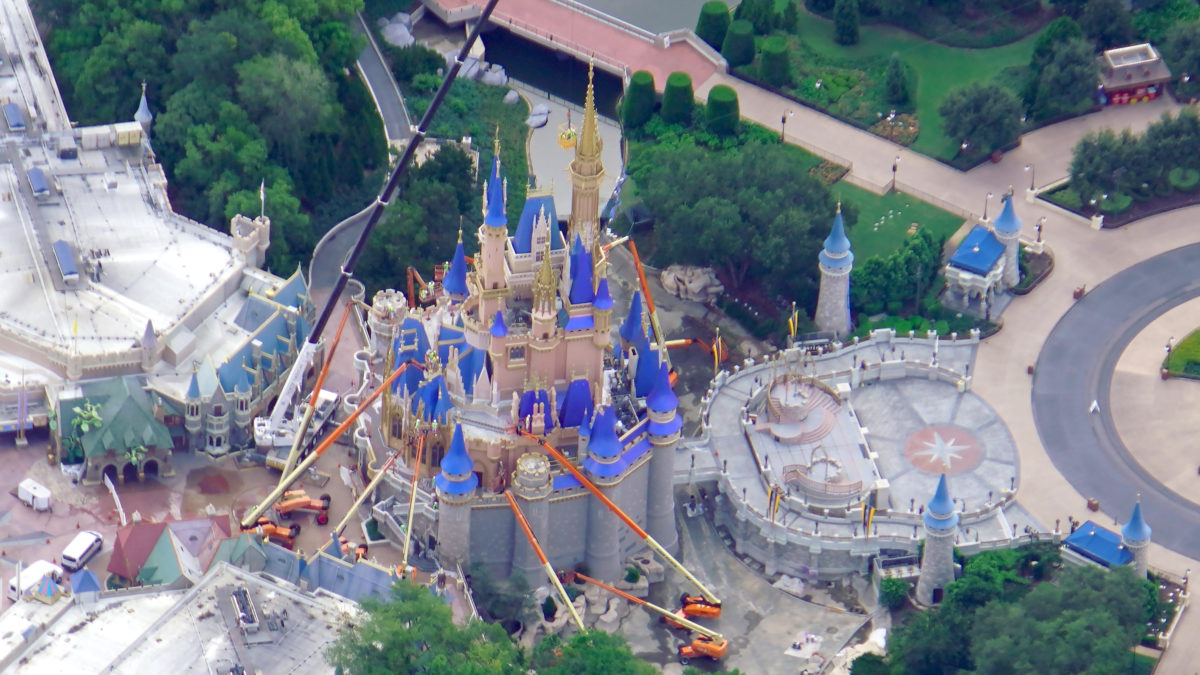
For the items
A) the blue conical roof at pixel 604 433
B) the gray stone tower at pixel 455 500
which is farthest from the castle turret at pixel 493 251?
the blue conical roof at pixel 604 433

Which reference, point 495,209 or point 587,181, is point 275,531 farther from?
point 587,181

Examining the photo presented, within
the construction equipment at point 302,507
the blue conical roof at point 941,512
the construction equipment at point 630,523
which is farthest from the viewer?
the construction equipment at point 302,507

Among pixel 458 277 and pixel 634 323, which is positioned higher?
pixel 458 277

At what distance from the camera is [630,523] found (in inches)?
7096

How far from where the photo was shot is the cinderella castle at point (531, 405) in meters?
178

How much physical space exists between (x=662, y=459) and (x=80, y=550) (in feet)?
123

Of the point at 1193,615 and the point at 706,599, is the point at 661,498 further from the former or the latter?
Answer: the point at 1193,615

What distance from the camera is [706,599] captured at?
181625 millimetres

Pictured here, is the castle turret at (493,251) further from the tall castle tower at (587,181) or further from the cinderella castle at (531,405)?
the tall castle tower at (587,181)

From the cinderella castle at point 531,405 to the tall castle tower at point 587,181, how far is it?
0.09 m

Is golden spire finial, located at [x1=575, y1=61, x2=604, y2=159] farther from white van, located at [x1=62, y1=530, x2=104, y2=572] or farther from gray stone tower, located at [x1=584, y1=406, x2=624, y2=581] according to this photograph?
white van, located at [x1=62, y1=530, x2=104, y2=572]

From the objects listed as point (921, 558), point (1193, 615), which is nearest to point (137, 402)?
point (921, 558)

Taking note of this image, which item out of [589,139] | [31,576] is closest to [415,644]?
[31,576]

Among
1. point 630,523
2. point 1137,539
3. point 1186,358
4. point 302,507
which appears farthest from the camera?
point 1186,358
